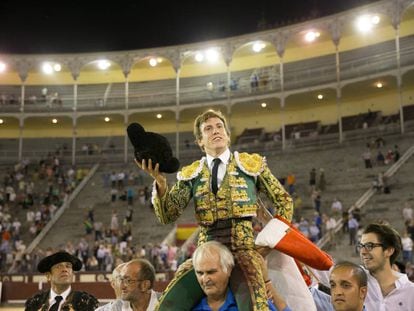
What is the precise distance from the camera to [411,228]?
14719 millimetres

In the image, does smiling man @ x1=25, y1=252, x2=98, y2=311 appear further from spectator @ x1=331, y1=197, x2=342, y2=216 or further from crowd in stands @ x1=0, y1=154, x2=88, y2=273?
crowd in stands @ x1=0, y1=154, x2=88, y2=273

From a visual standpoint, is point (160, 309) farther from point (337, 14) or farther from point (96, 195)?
point (337, 14)

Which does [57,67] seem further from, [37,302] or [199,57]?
[37,302]

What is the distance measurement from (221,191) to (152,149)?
530 millimetres

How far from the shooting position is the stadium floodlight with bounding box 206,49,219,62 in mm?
30439

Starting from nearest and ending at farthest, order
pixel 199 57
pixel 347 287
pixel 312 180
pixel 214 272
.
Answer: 1. pixel 214 272
2. pixel 347 287
3. pixel 312 180
4. pixel 199 57

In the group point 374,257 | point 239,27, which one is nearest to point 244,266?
point 374,257

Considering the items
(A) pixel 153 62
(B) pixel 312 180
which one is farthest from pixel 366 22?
(A) pixel 153 62

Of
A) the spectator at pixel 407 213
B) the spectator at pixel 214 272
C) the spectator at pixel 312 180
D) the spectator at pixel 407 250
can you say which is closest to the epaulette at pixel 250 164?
the spectator at pixel 214 272

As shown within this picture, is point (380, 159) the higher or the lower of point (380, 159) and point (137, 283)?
the higher

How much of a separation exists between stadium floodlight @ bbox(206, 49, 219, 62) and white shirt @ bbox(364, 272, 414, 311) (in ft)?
89.3

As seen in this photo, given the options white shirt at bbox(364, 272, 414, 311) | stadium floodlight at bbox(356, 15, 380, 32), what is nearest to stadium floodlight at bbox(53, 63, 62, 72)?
stadium floodlight at bbox(356, 15, 380, 32)

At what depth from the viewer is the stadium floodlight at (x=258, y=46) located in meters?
30.1

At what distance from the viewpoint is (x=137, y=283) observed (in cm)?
414
